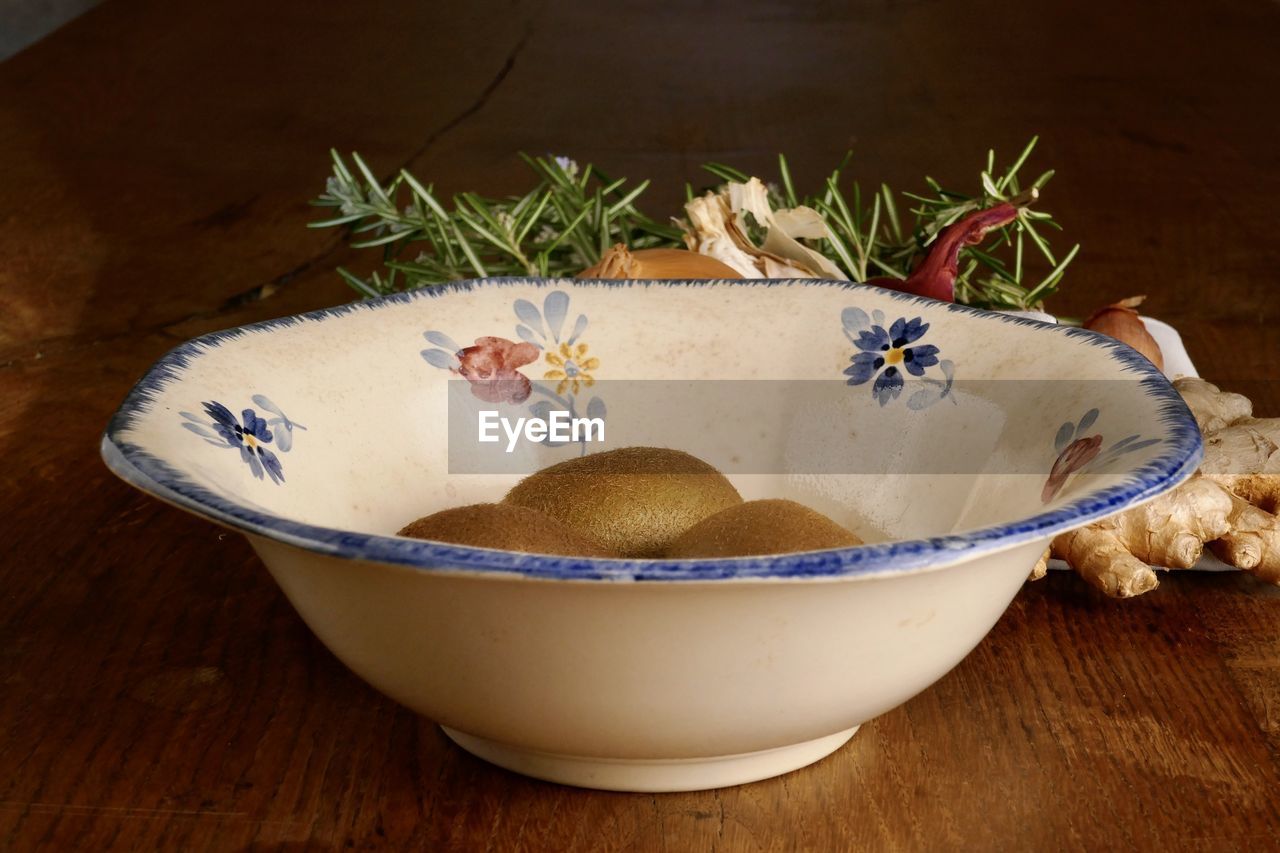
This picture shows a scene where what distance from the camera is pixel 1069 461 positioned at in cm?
44

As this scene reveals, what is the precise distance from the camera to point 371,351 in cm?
54

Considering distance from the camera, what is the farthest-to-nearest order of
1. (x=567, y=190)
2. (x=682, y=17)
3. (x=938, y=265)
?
(x=682, y=17) < (x=567, y=190) < (x=938, y=265)

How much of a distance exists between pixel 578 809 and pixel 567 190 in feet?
1.55

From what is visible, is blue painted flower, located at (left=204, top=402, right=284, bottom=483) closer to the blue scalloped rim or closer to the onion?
the blue scalloped rim

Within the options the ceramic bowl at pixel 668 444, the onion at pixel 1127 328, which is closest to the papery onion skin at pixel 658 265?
the ceramic bowl at pixel 668 444

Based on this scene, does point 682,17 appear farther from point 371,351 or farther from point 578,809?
point 578,809

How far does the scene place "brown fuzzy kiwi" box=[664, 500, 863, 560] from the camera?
416 millimetres

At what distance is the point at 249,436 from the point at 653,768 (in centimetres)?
17

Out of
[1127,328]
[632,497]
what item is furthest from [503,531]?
[1127,328]

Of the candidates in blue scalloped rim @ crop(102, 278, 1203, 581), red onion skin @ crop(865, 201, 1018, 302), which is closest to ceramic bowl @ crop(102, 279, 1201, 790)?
blue scalloped rim @ crop(102, 278, 1203, 581)

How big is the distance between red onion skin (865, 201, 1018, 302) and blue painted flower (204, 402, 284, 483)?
1.05 ft

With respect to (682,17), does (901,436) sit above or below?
above

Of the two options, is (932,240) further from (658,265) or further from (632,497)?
(632,497)

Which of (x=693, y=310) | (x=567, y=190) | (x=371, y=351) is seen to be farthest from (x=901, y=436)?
(x=567, y=190)
